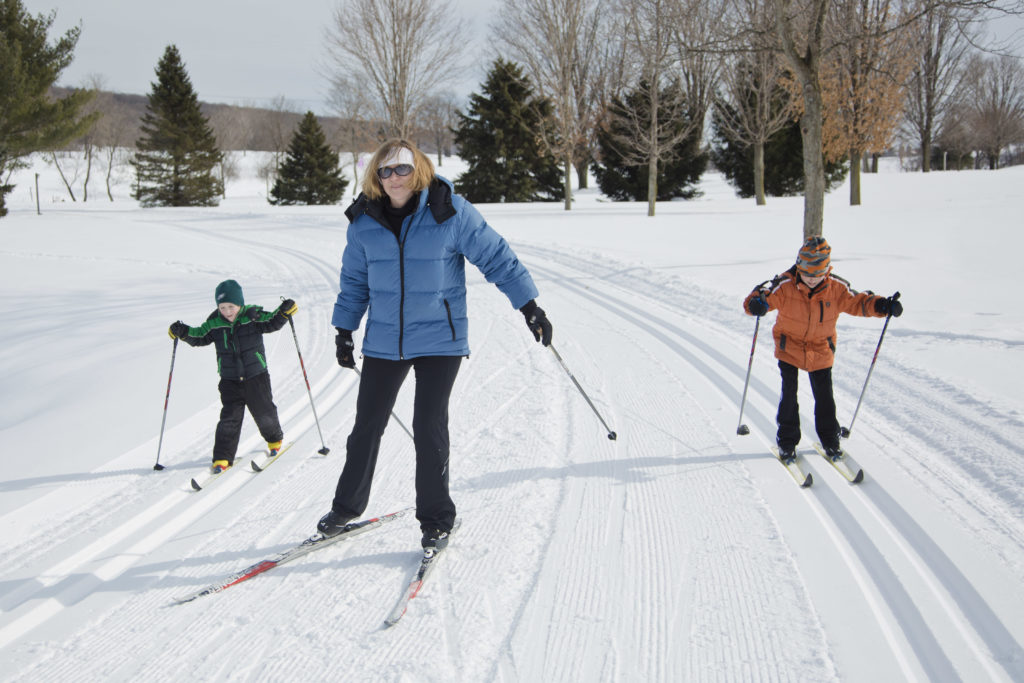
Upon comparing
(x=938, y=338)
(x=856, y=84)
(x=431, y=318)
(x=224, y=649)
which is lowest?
(x=224, y=649)

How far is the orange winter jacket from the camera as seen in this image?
12.9 feet

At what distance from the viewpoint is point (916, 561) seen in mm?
2906

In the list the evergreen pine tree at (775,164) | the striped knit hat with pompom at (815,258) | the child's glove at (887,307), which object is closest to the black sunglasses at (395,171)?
the striped knit hat with pompom at (815,258)

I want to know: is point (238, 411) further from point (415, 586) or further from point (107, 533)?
point (415, 586)

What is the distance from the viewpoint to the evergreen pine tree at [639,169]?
1304 inches

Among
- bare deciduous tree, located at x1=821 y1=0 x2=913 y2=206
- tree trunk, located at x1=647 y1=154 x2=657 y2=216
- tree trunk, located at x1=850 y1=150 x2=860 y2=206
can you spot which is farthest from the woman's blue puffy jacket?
Answer: tree trunk, located at x1=850 y1=150 x2=860 y2=206

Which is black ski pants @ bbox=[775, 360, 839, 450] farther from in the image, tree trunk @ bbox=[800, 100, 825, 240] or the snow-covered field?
tree trunk @ bbox=[800, 100, 825, 240]

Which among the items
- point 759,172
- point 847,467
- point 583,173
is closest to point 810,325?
point 847,467

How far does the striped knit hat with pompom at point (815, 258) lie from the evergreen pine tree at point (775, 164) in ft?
95.2

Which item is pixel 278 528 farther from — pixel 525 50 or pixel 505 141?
pixel 505 141

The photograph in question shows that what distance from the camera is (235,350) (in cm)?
414

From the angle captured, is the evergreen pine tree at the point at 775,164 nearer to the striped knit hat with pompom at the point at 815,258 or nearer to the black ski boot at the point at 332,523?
the striped knit hat with pompom at the point at 815,258

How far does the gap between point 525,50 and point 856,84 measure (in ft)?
40.6

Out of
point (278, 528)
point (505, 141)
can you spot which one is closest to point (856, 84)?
point (505, 141)
